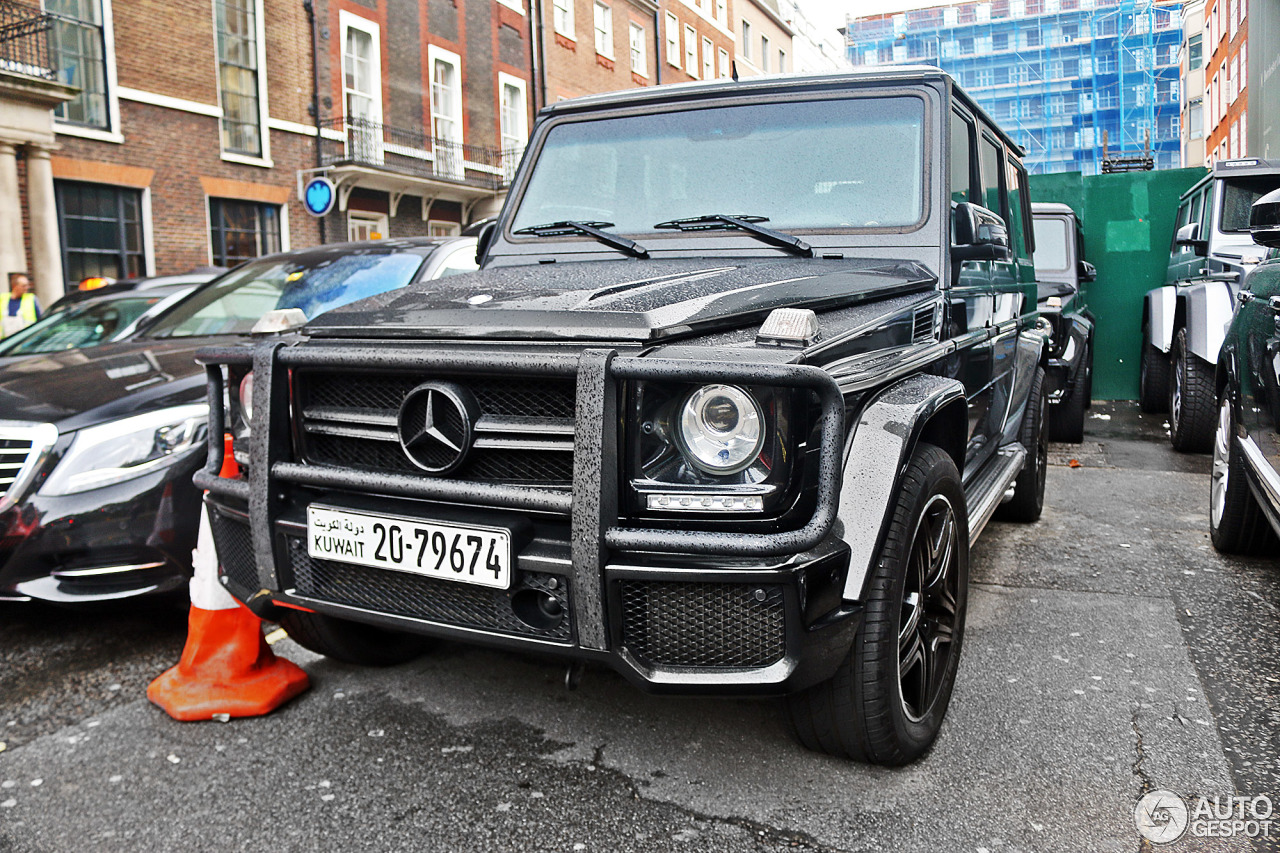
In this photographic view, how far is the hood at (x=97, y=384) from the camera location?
3623 millimetres

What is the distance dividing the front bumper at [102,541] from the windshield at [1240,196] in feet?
23.6

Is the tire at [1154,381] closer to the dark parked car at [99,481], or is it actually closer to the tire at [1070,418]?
the tire at [1070,418]

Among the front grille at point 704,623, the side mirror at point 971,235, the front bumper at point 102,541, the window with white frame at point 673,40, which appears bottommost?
the front bumper at point 102,541

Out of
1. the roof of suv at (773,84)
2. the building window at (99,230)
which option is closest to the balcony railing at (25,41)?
the building window at (99,230)

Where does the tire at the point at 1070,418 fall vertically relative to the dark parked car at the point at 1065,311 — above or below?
below

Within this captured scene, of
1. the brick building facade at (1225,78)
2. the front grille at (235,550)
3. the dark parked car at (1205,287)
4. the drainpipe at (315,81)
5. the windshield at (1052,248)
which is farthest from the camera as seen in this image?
the brick building facade at (1225,78)

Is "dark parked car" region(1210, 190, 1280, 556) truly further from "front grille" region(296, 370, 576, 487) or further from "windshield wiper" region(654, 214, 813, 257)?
"front grille" region(296, 370, 576, 487)

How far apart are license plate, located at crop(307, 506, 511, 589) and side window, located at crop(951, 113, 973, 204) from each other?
2097mm

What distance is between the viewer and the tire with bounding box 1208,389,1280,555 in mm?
4422

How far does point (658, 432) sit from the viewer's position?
84.4 inches

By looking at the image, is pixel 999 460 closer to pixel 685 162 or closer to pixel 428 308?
pixel 685 162

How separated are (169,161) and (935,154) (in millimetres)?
15648

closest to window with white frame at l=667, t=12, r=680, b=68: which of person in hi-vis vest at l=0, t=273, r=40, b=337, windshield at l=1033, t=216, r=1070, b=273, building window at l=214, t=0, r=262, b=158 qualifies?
building window at l=214, t=0, r=262, b=158

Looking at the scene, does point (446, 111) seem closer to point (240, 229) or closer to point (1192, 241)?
point (240, 229)
